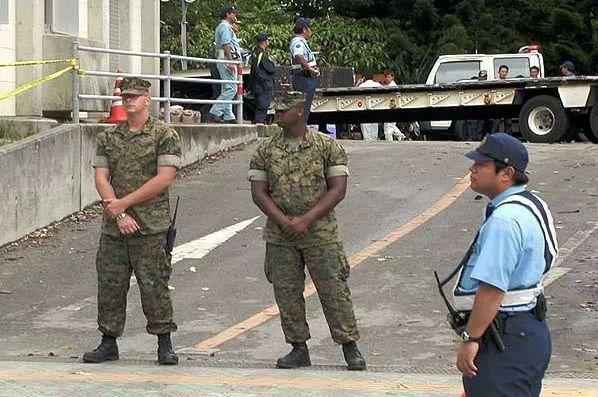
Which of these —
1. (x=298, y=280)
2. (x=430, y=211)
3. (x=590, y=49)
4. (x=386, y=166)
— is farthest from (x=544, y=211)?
(x=590, y=49)

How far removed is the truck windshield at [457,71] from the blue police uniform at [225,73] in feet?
24.9

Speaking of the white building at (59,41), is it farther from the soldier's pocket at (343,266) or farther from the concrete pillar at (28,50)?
the soldier's pocket at (343,266)

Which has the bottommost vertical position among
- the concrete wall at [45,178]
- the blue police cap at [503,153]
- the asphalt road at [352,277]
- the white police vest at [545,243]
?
the asphalt road at [352,277]

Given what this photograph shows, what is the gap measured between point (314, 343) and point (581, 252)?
361 centimetres

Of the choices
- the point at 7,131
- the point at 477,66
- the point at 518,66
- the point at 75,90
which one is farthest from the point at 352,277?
the point at 518,66

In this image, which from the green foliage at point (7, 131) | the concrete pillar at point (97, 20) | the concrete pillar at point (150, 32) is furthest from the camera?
the concrete pillar at point (150, 32)

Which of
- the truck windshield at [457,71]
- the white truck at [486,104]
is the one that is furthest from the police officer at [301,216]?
the truck windshield at [457,71]

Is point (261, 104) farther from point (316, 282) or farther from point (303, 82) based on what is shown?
point (316, 282)

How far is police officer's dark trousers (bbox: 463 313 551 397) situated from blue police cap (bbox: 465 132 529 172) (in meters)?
0.60

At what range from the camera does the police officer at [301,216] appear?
307 inches

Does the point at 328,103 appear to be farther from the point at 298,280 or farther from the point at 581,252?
the point at 298,280

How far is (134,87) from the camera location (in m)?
7.90

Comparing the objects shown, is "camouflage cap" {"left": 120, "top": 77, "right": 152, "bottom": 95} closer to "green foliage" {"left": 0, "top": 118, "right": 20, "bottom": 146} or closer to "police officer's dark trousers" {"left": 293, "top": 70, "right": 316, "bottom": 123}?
"green foliage" {"left": 0, "top": 118, "right": 20, "bottom": 146}

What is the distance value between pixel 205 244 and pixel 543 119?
29.5ft
